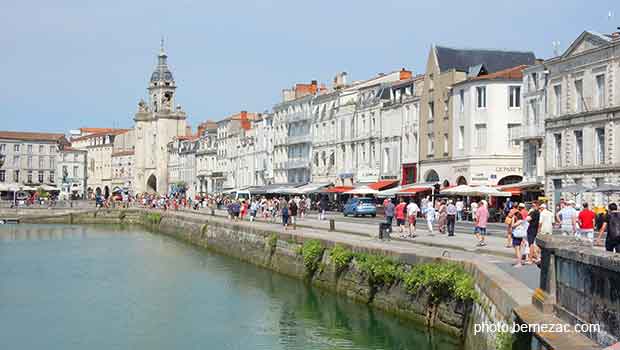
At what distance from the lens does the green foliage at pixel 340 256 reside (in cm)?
2680

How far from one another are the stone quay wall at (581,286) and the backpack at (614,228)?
16.2ft

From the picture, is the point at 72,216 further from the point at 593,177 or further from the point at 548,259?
the point at 548,259

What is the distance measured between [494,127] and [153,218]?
3204cm

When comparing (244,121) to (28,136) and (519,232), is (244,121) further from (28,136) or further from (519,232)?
(519,232)

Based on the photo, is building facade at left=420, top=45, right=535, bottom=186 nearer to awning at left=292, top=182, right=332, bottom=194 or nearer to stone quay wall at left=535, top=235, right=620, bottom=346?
awning at left=292, top=182, right=332, bottom=194

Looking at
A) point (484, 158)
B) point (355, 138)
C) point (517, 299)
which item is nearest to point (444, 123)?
point (484, 158)

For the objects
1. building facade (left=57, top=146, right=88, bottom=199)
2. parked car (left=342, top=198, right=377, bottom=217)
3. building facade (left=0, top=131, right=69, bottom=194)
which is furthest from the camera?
building facade (left=57, top=146, right=88, bottom=199)

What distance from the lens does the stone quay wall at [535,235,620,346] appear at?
375 inches

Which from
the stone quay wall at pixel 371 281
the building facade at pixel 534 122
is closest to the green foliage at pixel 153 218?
the stone quay wall at pixel 371 281

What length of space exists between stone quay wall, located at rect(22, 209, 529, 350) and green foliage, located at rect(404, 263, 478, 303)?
0.13 m

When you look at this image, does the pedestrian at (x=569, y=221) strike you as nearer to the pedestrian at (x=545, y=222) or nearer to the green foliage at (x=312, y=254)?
the pedestrian at (x=545, y=222)

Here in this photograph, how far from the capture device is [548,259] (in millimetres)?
12445

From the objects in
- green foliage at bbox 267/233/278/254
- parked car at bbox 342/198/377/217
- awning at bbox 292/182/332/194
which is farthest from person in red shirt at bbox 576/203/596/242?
awning at bbox 292/182/332/194

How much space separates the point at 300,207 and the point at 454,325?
3718cm
